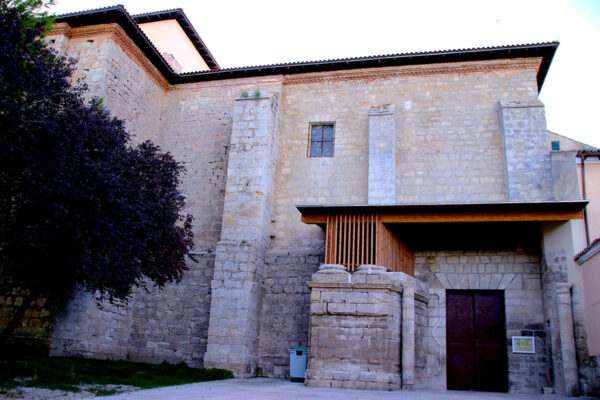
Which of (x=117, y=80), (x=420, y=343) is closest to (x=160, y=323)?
(x=117, y=80)

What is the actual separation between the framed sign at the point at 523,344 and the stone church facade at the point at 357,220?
0.31 ft

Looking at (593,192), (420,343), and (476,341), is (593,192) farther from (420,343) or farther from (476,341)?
(420,343)

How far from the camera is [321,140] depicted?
1545 cm

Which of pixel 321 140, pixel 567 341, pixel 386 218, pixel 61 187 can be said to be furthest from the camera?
pixel 321 140

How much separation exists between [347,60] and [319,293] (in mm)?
7522

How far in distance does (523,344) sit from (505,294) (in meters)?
1.16

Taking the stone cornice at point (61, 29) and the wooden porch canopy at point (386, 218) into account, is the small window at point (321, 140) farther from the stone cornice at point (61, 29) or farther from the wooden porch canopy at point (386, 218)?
the stone cornice at point (61, 29)

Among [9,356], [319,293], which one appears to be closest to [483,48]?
[319,293]

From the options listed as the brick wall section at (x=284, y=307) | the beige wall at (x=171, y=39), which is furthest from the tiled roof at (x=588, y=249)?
the beige wall at (x=171, y=39)

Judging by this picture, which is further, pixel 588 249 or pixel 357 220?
pixel 357 220

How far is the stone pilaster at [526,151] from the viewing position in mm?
13172

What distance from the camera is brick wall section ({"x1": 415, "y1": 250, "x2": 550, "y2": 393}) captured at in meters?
11.6

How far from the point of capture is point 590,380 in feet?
33.2

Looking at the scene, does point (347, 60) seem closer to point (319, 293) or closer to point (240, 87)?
point (240, 87)
